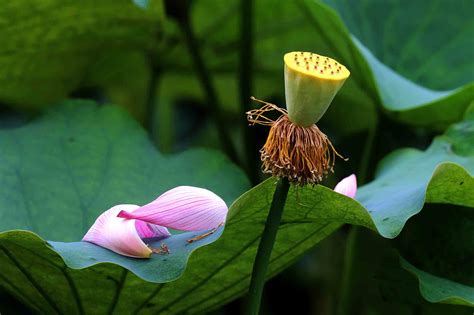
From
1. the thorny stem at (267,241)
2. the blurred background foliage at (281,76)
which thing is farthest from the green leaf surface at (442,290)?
the thorny stem at (267,241)

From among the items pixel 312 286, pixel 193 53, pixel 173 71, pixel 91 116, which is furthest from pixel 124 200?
pixel 312 286

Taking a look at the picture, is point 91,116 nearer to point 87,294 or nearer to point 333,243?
point 87,294

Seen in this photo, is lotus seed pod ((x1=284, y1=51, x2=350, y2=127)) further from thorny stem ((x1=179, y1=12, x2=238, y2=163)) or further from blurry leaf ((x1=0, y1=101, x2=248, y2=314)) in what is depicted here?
thorny stem ((x1=179, y1=12, x2=238, y2=163))

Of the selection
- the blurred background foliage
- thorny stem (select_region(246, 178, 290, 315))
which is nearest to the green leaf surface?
the blurred background foliage

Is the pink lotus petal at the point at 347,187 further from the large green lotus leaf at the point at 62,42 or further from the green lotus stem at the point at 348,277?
the large green lotus leaf at the point at 62,42

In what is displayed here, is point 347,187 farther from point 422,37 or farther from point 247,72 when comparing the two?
point 422,37
